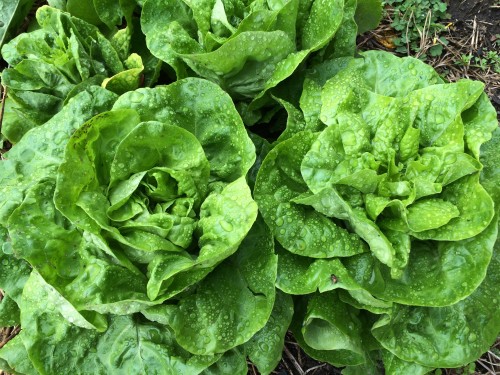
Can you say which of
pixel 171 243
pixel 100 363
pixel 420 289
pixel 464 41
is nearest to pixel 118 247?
pixel 171 243

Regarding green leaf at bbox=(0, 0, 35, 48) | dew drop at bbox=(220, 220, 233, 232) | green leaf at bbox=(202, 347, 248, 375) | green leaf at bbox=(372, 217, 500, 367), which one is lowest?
green leaf at bbox=(372, 217, 500, 367)

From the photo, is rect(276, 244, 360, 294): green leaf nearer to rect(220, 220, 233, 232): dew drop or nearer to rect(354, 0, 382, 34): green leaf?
rect(220, 220, 233, 232): dew drop

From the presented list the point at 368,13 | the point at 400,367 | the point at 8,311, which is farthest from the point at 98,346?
the point at 368,13

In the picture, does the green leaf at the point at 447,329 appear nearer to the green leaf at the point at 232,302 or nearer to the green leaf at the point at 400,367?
the green leaf at the point at 400,367

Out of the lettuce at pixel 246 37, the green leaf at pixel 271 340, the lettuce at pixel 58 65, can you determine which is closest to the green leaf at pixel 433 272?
the green leaf at pixel 271 340

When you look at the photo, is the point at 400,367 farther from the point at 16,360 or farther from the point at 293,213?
the point at 16,360

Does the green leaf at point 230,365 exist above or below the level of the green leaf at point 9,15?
below

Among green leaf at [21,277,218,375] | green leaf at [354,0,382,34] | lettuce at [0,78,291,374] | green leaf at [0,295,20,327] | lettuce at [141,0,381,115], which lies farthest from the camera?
green leaf at [354,0,382,34]

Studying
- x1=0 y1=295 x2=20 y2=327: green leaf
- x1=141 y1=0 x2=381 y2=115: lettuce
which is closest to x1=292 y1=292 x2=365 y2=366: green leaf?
x1=141 y1=0 x2=381 y2=115: lettuce
